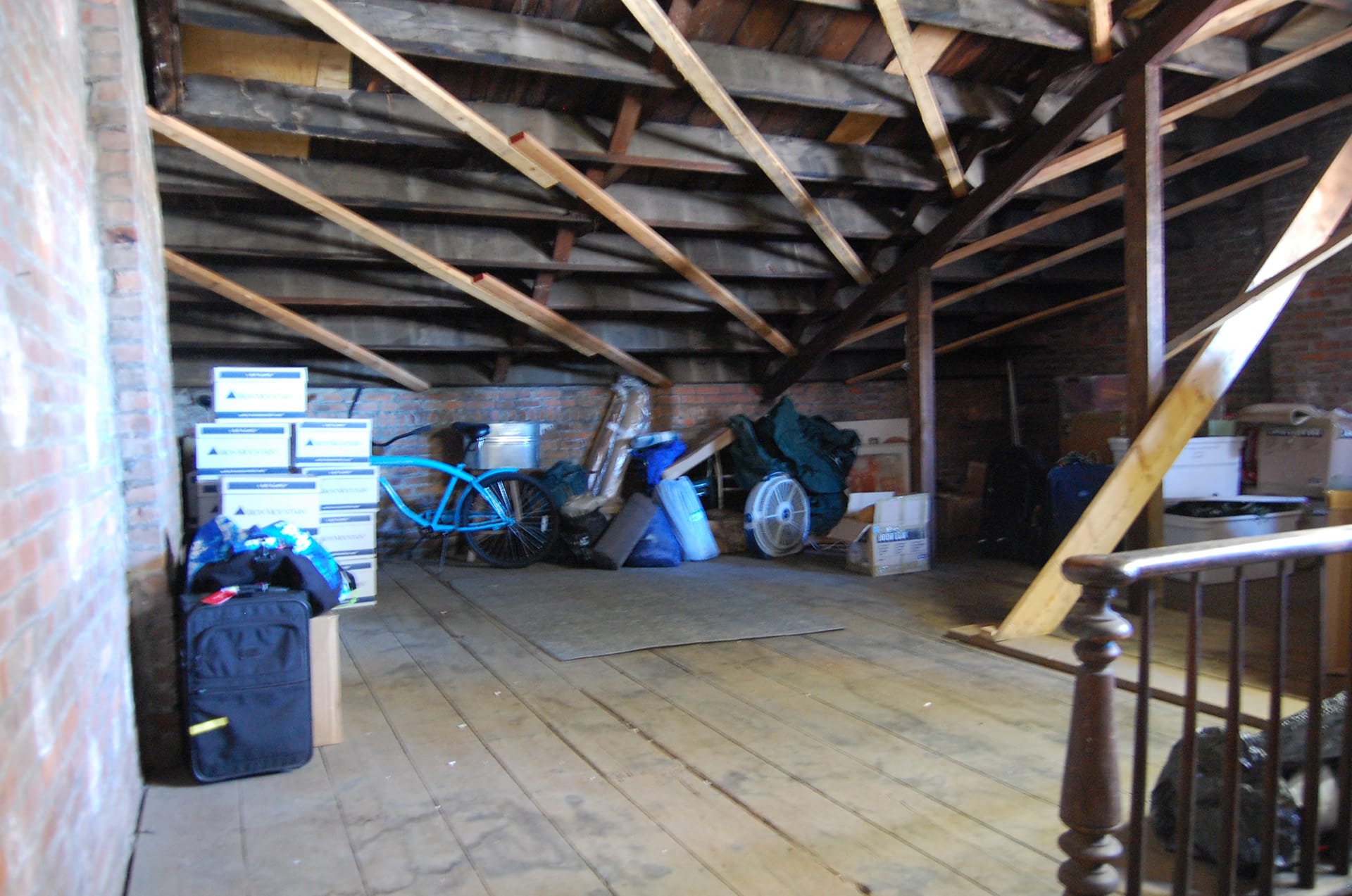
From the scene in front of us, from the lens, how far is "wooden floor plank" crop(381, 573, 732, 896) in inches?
79.5

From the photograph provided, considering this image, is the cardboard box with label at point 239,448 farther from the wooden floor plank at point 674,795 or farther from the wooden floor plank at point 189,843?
the wooden floor plank at point 189,843

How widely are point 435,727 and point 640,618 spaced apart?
1527 millimetres

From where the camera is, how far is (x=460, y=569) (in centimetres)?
587

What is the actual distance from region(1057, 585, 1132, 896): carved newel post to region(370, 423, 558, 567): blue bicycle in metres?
4.65

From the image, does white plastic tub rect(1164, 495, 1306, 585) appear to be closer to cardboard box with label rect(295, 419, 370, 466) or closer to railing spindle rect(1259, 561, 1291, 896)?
railing spindle rect(1259, 561, 1291, 896)

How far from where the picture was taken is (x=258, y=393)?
4.28 meters

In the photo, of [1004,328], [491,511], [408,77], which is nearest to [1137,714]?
[408,77]

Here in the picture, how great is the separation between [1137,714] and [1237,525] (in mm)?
3482

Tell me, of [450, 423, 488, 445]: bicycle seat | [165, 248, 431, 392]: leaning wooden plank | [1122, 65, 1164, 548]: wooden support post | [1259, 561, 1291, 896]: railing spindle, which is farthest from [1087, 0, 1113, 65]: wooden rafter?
[165, 248, 431, 392]: leaning wooden plank

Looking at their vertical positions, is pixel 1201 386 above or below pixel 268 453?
above

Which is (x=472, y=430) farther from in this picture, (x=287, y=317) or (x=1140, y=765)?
(x=1140, y=765)

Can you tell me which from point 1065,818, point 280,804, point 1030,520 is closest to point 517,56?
point 280,804

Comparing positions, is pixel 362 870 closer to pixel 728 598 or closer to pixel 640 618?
pixel 640 618

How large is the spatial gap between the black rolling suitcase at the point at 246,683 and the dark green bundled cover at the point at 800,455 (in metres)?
4.11
